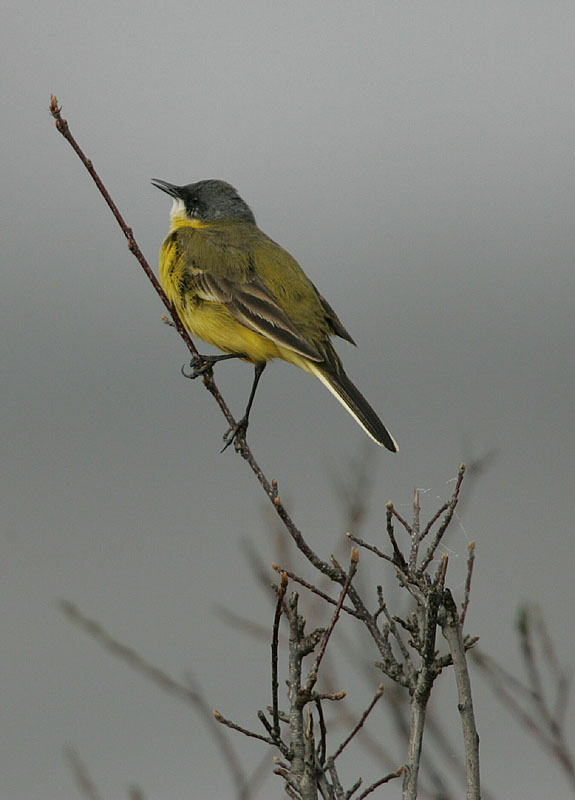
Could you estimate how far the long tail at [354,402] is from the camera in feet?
15.7

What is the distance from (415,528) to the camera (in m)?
2.72

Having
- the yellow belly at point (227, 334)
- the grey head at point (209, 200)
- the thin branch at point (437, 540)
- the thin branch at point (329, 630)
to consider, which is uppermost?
the grey head at point (209, 200)

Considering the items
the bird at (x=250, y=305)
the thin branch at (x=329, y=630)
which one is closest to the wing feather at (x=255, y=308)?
the bird at (x=250, y=305)

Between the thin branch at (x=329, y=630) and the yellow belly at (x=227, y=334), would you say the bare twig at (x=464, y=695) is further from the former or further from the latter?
the yellow belly at (x=227, y=334)

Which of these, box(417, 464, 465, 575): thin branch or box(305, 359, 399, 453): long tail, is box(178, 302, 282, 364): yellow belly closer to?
box(305, 359, 399, 453): long tail

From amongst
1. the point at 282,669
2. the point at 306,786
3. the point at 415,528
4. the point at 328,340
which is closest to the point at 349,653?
the point at 415,528

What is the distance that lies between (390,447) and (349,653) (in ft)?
3.79

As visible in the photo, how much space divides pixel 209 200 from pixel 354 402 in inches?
99.6

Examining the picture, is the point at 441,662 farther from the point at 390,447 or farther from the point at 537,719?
the point at 390,447

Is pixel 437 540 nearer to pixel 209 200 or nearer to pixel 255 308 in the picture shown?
pixel 255 308

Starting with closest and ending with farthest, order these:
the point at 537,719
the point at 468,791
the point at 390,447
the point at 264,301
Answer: the point at 468,791, the point at 537,719, the point at 390,447, the point at 264,301

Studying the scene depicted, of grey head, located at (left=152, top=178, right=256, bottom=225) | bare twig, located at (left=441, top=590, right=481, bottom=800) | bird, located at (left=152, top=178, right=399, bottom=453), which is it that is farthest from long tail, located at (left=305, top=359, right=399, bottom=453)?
bare twig, located at (left=441, top=590, right=481, bottom=800)

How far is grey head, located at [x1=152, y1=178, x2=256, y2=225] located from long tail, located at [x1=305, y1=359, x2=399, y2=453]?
79.5 inches

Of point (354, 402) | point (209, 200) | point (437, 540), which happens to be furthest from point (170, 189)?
point (437, 540)
